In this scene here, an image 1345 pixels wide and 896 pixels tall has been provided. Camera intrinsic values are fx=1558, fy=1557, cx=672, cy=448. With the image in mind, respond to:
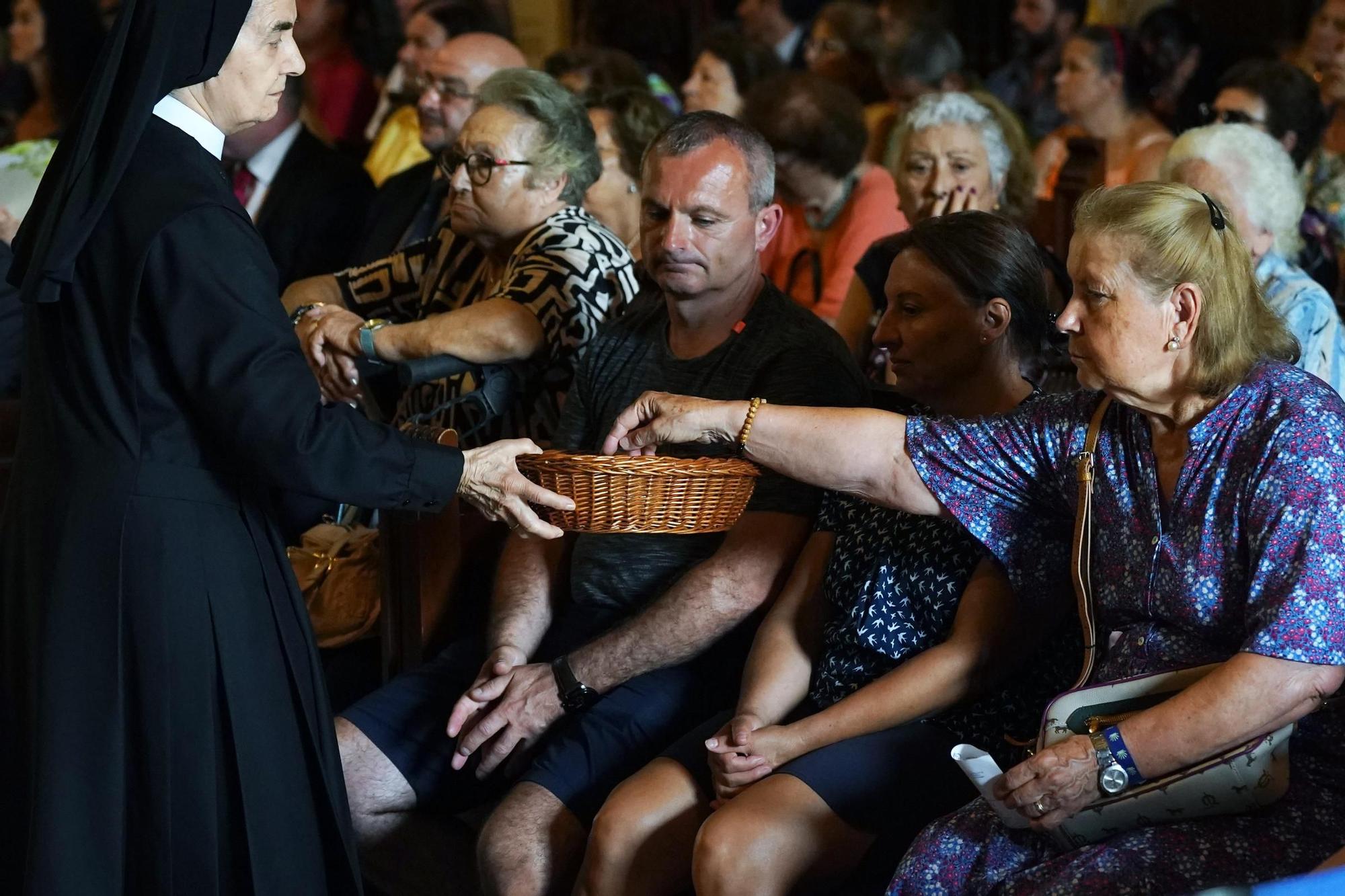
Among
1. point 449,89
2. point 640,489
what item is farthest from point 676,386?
point 449,89

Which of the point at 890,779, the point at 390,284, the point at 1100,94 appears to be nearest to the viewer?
the point at 890,779

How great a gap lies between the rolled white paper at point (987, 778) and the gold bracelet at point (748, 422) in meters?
0.60

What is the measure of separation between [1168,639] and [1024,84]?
17.2 ft

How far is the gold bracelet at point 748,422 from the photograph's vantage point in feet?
7.98

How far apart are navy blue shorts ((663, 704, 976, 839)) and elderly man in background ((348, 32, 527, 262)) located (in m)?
2.51

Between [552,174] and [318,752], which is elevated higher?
[552,174]

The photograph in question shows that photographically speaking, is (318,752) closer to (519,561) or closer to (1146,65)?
(519,561)

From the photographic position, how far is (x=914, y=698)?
2.38 meters

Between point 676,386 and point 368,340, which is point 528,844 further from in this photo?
Result: point 368,340

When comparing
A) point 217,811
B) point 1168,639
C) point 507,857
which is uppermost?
point 1168,639

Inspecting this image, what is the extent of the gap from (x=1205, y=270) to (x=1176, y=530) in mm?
353

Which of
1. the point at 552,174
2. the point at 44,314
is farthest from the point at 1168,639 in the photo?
the point at 552,174

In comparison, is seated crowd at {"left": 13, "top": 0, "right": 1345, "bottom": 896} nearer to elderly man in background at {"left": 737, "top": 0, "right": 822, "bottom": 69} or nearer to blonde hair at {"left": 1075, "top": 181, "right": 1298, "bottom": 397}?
blonde hair at {"left": 1075, "top": 181, "right": 1298, "bottom": 397}

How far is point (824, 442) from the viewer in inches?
94.4
